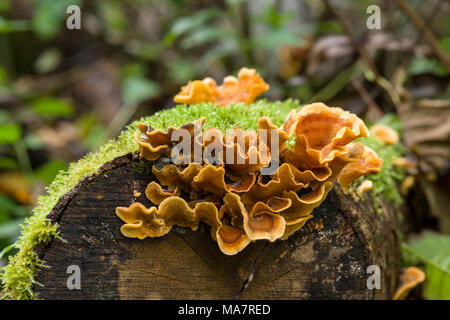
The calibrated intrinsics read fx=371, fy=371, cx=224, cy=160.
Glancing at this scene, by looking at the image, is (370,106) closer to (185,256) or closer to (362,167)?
(362,167)

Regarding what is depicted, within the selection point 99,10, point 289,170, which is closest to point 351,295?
point 289,170

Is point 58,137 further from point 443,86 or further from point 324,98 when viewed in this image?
point 443,86

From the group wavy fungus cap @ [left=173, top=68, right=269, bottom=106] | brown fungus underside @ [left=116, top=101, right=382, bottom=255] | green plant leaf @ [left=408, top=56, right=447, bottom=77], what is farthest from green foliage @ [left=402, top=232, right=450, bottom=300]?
green plant leaf @ [left=408, top=56, right=447, bottom=77]

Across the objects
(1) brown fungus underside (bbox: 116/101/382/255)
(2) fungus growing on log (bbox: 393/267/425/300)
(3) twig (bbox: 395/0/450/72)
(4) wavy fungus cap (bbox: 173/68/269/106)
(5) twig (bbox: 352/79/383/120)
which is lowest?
(2) fungus growing on log (bbox: 393/267/425/300)

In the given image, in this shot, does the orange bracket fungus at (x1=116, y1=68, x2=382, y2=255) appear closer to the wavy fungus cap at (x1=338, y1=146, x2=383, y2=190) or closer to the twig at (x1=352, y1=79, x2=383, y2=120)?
the wavy fungus cap at (x1=338, y1=146, x2=383, y2=190)

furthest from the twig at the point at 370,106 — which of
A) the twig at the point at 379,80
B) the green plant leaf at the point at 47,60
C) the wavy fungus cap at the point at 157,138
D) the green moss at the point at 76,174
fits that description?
the green plant leaf at the point at 47,60

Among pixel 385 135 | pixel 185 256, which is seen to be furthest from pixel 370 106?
pixel 185 256
